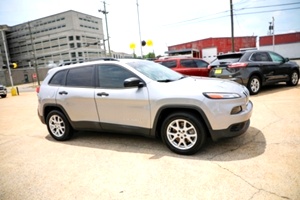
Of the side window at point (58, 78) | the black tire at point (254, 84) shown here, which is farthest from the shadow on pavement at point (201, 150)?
the black tire at point (254, 84)

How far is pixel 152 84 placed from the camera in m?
3.72

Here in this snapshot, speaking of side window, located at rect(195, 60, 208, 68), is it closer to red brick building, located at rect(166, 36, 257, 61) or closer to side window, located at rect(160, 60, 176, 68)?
side window, located at rect(160, 60, 176, 68)

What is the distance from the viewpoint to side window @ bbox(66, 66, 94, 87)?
438 centimetres

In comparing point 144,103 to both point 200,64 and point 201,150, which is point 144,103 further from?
point 200,64

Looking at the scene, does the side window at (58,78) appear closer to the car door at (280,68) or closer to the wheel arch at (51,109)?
the wheel arch at (51,109)

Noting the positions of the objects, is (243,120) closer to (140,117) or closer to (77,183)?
(140,117)

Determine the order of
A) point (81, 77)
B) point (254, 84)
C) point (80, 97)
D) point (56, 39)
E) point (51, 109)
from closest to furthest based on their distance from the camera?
point (80, 97) < point (81, 77) < point (51, 109) < point (254, 84) < point (56, 39)

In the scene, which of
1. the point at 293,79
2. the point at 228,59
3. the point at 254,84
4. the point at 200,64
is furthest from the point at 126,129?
the point at 293,79

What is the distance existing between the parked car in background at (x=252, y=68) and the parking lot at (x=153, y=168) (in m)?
2.95

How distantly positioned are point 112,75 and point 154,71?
2.68 ft

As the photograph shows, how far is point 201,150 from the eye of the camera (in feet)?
12.1

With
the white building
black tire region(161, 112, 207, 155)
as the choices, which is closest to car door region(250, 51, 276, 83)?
black tire region(161, 112, 207, 155)

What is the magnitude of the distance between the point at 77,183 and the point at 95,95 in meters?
1.71

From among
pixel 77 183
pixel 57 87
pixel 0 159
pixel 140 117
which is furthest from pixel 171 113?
pixel 0 159
